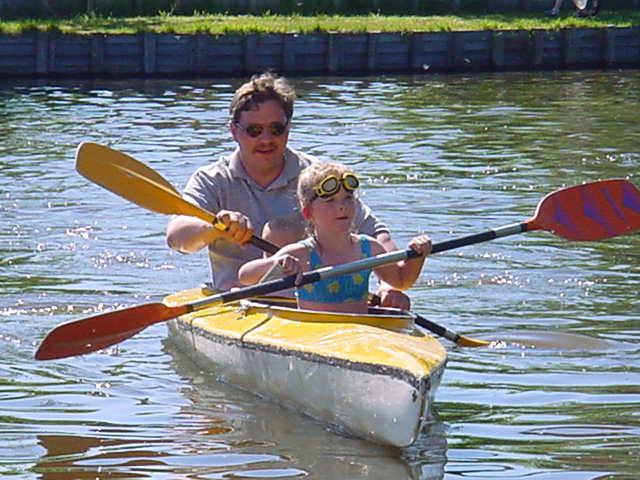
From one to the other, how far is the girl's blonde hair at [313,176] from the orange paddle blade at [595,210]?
152 centimetres

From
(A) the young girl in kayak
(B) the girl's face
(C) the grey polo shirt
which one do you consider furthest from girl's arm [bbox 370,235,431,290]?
(C) the grey polo shirt

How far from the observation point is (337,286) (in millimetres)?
7938

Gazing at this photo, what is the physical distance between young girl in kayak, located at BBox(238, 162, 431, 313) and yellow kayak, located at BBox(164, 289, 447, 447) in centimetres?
15

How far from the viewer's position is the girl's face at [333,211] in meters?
7.62

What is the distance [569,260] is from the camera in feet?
38.8

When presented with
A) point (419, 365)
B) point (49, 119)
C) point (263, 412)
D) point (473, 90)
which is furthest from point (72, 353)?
point (473, 90)

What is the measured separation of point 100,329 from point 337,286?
46.7 inches

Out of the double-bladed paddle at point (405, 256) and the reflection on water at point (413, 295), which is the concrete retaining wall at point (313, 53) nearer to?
the reflection on water at point (413, 295)

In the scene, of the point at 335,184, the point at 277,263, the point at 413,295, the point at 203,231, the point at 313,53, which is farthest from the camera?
the point at 313,53

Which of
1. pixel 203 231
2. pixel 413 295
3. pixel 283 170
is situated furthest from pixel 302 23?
pixel 203 231

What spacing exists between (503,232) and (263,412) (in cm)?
150

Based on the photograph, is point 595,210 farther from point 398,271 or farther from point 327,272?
point 327,272

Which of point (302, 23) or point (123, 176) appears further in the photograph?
point (302, 23)

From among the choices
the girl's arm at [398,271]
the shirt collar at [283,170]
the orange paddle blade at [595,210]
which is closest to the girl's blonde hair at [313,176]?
the girl's arm at [398,271]
